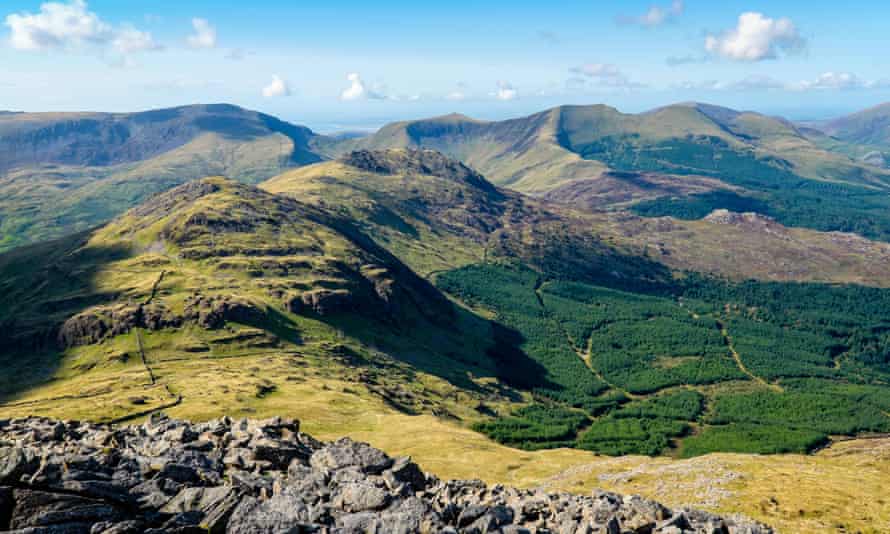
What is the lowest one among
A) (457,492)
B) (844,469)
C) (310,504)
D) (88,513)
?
(844,469)

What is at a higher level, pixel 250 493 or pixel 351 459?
pixel 250 493

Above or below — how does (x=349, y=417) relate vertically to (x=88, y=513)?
below

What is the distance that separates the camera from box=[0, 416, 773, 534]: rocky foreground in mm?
46156

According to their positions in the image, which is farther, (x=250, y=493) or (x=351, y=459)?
(x=351, y=459)

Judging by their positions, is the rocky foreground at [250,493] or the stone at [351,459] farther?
the stone at [351,459]

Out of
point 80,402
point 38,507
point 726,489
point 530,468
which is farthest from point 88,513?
point 80,402

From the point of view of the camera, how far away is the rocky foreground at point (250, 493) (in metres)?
46.2

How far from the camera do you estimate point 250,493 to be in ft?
186

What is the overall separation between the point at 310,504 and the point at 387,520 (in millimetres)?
8866

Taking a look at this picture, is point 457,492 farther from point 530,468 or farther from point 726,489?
point 530,468

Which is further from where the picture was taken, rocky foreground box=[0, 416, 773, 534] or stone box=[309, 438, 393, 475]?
stone box=[309, 438, 393, 475]

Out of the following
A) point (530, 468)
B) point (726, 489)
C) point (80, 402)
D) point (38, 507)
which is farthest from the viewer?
point (80, 402)

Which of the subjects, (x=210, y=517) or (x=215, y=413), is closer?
(x=210, y=517)

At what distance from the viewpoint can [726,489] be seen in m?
96.9
